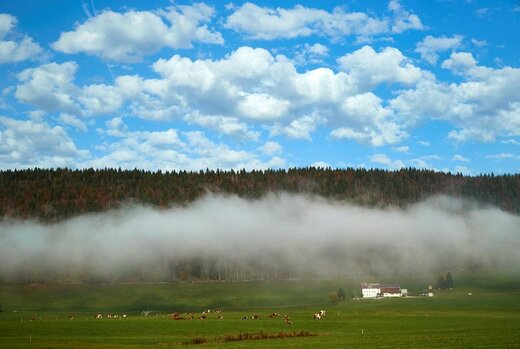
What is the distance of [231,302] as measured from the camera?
18662cm

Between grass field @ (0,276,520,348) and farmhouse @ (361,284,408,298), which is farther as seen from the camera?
farmhouse @ (361,284,408,298)

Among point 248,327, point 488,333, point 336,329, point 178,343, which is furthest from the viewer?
point 248,327

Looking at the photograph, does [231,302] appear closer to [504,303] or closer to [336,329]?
[504,303]

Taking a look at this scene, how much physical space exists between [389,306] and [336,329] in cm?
5963

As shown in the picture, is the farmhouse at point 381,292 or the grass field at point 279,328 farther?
the farmhouse at point 381,292

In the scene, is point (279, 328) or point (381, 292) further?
point (381, 292)

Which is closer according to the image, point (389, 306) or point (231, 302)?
point (389, 306)

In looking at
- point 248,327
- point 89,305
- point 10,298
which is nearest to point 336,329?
point 248,327

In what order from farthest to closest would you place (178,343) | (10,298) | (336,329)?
(10,298) < (336,329) < (178,343)

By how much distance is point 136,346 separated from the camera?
65.4 metres

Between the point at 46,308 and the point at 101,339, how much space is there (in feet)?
366

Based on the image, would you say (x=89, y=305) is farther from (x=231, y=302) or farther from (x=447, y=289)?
(x=447, y=289)

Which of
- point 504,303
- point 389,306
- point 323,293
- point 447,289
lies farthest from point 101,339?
point 447,289

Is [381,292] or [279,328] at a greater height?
[279,328]
